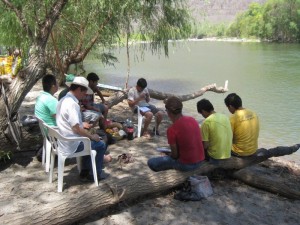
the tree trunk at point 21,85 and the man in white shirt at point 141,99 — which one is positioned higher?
the tree trunk at point 21,85

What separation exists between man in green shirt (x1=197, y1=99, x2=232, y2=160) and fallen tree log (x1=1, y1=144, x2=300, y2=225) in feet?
0.49

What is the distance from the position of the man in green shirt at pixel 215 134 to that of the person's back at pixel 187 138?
33 centimetres

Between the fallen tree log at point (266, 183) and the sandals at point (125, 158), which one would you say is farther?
the sandals at point (125, 158)

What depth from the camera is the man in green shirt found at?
4.52 meters

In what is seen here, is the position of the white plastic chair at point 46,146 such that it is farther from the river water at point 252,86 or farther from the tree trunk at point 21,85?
the river water at point 252,86

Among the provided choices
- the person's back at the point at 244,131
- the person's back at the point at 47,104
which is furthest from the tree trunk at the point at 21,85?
the person's back at the point at 244,131

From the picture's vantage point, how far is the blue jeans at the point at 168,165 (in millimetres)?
4305

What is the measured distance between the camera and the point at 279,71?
22.9m

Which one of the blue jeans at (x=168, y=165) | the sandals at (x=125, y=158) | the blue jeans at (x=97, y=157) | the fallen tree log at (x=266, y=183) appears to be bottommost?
the fallen tree log at (x=266, y=183)

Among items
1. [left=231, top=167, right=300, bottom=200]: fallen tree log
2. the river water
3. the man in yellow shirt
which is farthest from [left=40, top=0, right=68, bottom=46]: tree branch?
the river water

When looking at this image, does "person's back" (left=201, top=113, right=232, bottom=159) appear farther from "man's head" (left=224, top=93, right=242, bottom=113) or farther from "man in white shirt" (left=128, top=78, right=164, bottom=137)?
"man in white shirt" (left=128, top=78, right=164, bottom=137)

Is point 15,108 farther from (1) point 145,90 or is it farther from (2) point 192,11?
(2) point 192,11

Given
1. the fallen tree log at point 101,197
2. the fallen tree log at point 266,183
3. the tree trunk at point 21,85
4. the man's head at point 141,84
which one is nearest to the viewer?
the fallen tree log at point 101,197

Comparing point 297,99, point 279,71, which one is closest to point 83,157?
point 297,99
